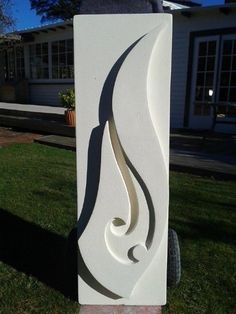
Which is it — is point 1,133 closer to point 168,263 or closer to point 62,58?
point 62,58

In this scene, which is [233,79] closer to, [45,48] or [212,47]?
[212,47]

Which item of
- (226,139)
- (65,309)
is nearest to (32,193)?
(65,309)

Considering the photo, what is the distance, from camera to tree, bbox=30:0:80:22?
34.6 m

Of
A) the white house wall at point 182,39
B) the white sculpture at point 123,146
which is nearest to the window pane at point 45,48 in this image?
the white house wall at point 182,39

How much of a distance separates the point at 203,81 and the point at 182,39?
4.55 ft

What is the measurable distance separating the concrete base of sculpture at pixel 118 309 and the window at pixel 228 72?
8754 millimetres

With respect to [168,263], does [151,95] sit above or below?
above

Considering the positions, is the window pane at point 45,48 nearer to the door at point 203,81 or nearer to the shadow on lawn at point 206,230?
the door at point 203,81

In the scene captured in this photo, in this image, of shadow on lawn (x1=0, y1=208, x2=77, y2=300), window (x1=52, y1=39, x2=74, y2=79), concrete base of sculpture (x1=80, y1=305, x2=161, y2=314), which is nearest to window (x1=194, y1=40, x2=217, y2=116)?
window (x1=52, y1=39, x2=74, y2=79)

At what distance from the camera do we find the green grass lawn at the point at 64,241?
109 inches

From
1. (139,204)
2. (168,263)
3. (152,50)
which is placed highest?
(152,50)

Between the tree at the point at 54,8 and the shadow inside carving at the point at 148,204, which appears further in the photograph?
the tree at the point at 54,8

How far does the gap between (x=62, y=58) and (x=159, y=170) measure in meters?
15.0

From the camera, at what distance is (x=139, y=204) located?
2354 mm
